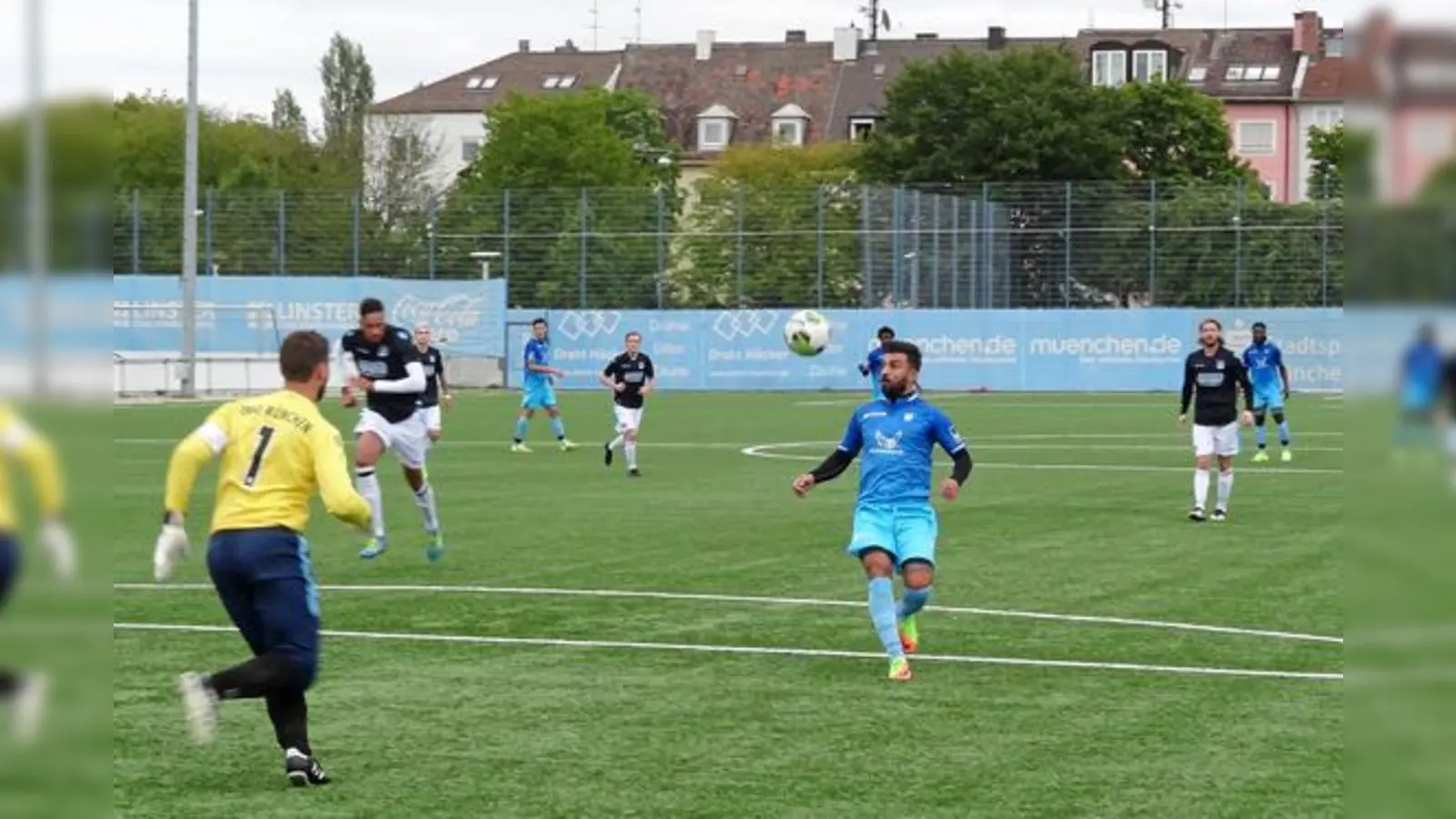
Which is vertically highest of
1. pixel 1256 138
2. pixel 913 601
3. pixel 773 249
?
pixel 1256 138

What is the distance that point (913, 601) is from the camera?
14.6 meters

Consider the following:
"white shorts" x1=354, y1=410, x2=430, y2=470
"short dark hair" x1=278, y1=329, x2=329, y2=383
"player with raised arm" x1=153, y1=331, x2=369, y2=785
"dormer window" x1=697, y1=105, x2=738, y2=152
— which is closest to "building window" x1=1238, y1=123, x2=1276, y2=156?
"dormer window" x1=697, y1=105, x2=738, y2=152

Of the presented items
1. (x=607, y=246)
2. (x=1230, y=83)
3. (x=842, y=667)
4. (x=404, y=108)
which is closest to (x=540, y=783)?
(x=842, y=667)

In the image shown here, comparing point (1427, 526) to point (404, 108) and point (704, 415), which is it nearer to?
point (704, 415)

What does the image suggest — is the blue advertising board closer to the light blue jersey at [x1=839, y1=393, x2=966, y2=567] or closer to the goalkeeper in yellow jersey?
the light blue jersey at [x1=839, y1=393, x2=966, y2=567]

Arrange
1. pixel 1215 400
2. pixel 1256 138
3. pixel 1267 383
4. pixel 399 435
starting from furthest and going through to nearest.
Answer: pixel 1256 138
pixel 1267 383
pixel 1215 400
pixel 399 435

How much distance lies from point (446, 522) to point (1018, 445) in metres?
18.4

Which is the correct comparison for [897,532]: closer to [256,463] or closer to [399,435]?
[256,463]

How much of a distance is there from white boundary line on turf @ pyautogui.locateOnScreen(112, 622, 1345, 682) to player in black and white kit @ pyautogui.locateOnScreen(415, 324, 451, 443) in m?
7.23

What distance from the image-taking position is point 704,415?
55.8 m

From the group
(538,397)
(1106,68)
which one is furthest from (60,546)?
(1106,68)

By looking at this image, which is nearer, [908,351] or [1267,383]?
[908,351]

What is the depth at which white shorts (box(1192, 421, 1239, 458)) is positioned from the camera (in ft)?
90.2

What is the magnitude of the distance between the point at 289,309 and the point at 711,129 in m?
69.9
